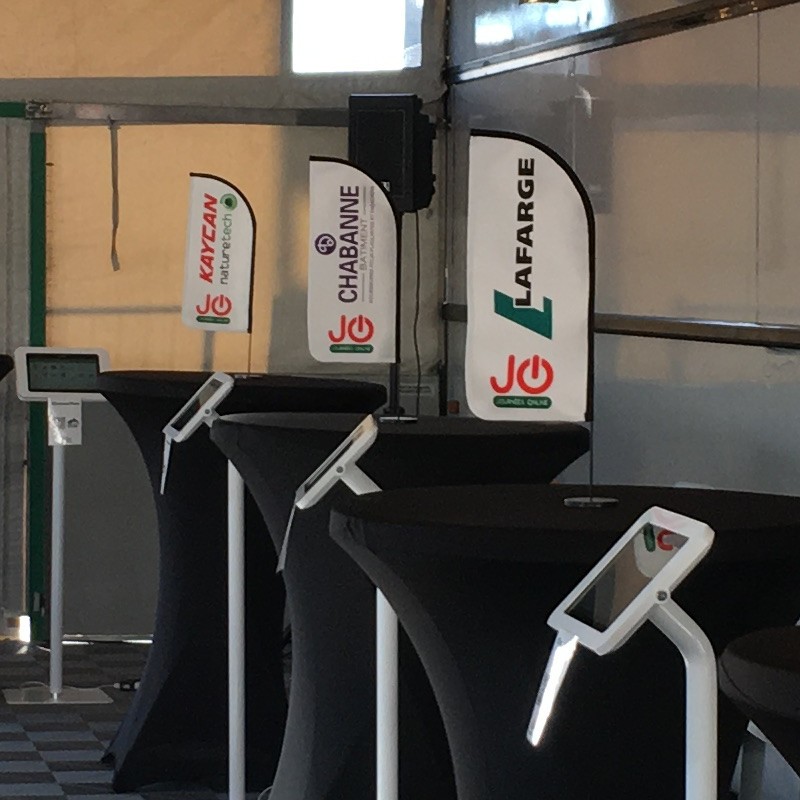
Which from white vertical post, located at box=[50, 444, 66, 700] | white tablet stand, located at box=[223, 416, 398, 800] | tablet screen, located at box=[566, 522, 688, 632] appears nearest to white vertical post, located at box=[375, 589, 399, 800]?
white tablet stand, located at box=[223, 416, 398, 800]

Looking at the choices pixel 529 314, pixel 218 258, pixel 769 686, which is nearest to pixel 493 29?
pixel 218 258

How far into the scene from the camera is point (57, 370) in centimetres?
625

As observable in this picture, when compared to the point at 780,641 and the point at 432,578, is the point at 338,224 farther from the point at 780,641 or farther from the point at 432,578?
the point at 780,641

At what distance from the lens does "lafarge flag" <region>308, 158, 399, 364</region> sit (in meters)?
4.55

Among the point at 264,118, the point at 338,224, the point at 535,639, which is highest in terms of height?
the point at 264,118

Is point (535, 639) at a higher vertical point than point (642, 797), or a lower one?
higher

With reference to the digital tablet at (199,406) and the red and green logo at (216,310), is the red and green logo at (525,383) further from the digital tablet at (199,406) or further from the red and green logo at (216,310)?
the red and green logo at (216,310)

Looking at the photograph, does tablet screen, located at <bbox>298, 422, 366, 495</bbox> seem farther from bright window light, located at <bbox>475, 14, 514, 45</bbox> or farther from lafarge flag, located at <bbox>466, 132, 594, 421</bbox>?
bright window light, located at <bbox>475, 14, 514, 45</bbox>

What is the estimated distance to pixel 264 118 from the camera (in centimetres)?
695

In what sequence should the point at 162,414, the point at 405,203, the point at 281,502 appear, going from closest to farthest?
the point at 281,502, the point at 162,414, the point at 405,203

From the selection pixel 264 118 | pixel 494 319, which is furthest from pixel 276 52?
pixel 494 319

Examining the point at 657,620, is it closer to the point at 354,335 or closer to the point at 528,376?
the point at 528,376

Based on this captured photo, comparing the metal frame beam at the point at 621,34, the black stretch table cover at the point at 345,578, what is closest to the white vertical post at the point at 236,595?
the black stretch table cover at the point at 345,578

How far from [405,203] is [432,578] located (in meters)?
4.08
